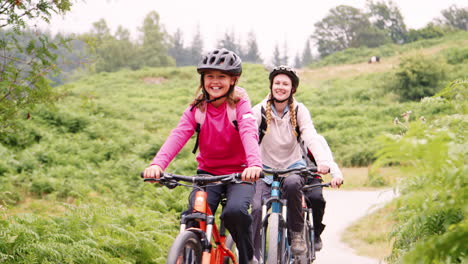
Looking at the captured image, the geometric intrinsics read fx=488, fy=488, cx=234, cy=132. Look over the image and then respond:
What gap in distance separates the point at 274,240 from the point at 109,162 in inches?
438

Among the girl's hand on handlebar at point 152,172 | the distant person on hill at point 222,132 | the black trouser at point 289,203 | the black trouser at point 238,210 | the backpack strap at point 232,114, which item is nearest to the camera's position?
the girl's hand on handlebar at point 152,172

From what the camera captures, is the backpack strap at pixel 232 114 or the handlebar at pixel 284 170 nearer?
the backpack strap at pixel 232 114

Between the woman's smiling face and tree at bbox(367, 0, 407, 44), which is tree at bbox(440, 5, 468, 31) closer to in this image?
tree at bbox(367, 0, 407, 44)

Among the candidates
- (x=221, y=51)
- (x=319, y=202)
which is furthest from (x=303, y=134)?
(x=221, y=51)

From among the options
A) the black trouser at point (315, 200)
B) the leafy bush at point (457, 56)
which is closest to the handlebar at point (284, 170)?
the black trouser at point (315, 200)

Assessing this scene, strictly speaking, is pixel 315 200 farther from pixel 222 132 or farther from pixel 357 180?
pixel 357 180

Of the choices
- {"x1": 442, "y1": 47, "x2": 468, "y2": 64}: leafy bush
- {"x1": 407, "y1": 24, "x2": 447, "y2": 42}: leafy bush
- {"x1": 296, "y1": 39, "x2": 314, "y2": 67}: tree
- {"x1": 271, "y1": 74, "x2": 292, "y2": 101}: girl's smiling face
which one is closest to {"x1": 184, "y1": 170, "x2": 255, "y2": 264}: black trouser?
{"x1": 271, "y1": 74, "x2": 292, "y2": 101}: girl's smiling face

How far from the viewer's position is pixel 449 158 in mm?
1518

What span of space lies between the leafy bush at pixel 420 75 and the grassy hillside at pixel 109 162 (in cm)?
140

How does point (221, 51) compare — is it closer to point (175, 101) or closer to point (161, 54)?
point (175, 101)

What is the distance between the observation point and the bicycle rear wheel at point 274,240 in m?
4.54

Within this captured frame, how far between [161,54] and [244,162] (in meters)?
75.2

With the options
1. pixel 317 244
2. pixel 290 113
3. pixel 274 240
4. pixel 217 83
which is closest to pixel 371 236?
pixel 317 244

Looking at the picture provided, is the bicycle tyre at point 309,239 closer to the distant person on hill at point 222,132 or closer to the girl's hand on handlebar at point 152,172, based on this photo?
the distant person on hill at point 222,132
